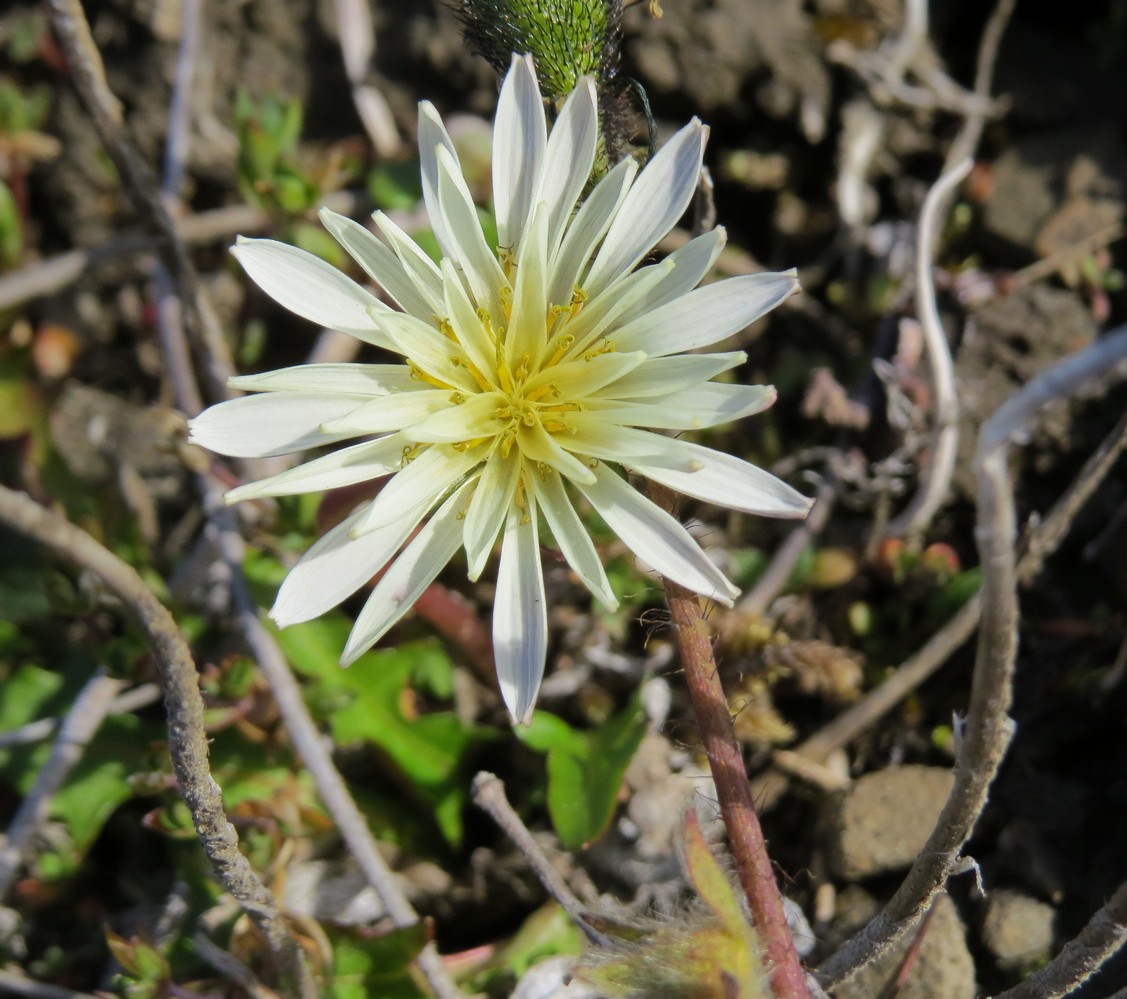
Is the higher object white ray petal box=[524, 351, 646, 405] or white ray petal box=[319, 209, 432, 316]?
white ray petal box=[319, 209, 432, 316]

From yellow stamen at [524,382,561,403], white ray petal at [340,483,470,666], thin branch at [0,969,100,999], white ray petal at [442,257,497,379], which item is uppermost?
white ray petal at [442,257,497,379]

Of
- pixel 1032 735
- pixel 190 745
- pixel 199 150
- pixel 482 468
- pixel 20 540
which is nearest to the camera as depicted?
pixel 190 745

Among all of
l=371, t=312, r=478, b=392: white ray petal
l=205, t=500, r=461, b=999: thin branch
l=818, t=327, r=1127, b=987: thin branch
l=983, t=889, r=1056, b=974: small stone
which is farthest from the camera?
l=205, t=500, r=461, b=999: thin branch

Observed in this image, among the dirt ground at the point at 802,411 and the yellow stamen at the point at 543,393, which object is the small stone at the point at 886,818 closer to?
the dirt ground at the point at 802,411

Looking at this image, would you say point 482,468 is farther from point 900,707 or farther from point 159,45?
point 159,45

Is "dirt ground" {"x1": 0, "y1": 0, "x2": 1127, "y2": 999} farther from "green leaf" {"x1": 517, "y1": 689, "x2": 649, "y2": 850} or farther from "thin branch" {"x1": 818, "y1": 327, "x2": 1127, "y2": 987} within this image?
"thin branch" {"x1": 818, "y1": 327, "x2": 1127, "y2": 987}

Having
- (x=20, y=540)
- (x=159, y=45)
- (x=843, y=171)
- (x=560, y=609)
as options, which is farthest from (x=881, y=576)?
(x=159, y=45)

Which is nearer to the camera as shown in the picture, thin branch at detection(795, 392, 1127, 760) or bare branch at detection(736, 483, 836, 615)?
thin branch at detection(795, 392, 1127, 760)

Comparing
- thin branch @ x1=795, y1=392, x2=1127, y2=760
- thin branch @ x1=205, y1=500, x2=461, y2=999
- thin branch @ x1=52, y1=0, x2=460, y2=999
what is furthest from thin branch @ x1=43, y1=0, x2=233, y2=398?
thin branch @ x1=795, y1=392, x2=1127, y2=760
